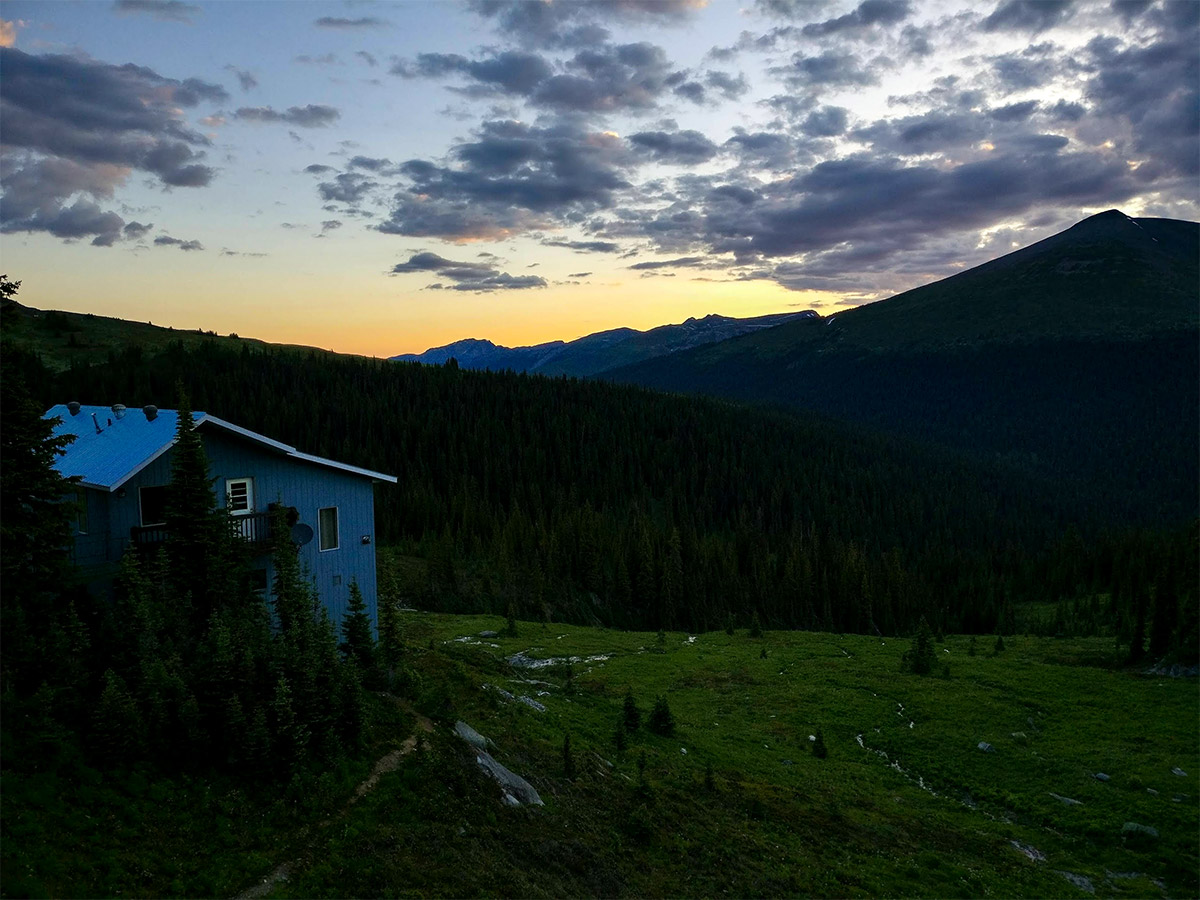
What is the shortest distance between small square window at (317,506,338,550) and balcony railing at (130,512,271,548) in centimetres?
260

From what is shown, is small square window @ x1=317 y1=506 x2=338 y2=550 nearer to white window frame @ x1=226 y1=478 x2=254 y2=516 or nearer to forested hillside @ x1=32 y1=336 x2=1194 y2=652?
white window frame @ x1=226 y1=478 x2=254 y2=516

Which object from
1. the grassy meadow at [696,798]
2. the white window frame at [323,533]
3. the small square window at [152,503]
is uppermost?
the small square window at [152,503]

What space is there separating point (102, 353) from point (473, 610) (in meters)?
145

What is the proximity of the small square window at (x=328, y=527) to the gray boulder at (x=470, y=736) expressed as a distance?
470 inches

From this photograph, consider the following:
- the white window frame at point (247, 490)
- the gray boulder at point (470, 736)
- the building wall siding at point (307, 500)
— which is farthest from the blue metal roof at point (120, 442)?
the gray boulder at point (470, 736)

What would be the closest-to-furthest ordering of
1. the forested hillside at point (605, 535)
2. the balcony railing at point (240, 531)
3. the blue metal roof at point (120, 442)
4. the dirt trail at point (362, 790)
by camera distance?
the dirt trail at point (362, 790) → the blue metal roof at point (120, 442) → the balcony railing at point (240, 531) → the forested hillside at point (605, 535)

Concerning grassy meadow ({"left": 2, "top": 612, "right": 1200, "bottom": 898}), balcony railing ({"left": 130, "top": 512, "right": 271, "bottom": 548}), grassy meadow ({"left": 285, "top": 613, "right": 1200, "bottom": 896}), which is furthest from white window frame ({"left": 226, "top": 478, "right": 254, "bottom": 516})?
grassy meadow ({"left": 2, "top": 612, "right": 1200, "bottom": 898})

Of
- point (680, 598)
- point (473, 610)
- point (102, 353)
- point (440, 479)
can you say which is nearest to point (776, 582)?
point (680, 598)

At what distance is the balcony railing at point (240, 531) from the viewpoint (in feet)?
89.1

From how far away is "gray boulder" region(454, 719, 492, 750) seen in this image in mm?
23828

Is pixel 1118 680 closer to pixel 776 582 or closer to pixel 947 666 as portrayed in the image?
pixel 947 666

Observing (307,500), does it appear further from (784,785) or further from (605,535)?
(605,535)

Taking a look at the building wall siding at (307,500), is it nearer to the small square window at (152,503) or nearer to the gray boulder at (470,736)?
the small square window at (152,503)

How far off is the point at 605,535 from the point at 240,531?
8328cm
